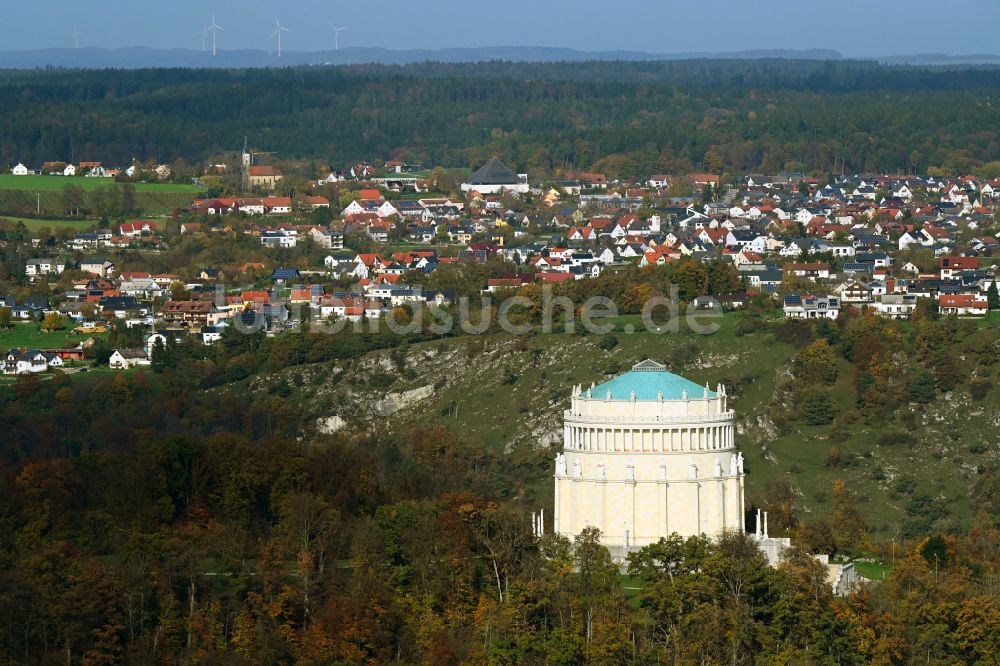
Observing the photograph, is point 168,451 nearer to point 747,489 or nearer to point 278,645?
point 278,645

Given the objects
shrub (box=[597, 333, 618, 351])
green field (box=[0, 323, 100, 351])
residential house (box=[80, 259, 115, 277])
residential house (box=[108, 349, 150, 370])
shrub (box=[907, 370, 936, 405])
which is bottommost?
green field (box=[0, 323, 100, 351])

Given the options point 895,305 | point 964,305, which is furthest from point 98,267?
point 964,305

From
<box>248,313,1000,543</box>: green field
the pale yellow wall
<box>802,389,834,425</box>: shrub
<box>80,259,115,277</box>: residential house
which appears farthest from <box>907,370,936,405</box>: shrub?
<box>80,259,115,277</box>: residential house

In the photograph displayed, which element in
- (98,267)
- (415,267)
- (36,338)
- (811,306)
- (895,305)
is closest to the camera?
(811,306)

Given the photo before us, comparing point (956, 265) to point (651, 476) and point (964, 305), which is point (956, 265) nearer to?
point (964, 305)

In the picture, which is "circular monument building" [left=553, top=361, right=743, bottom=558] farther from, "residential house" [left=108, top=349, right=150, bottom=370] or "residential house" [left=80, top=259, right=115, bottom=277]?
"residential house" [left=80, top=259, right=115, bottom=277]

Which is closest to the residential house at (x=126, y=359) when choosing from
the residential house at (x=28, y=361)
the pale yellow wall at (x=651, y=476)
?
the residential house at (x=28, y=361)
